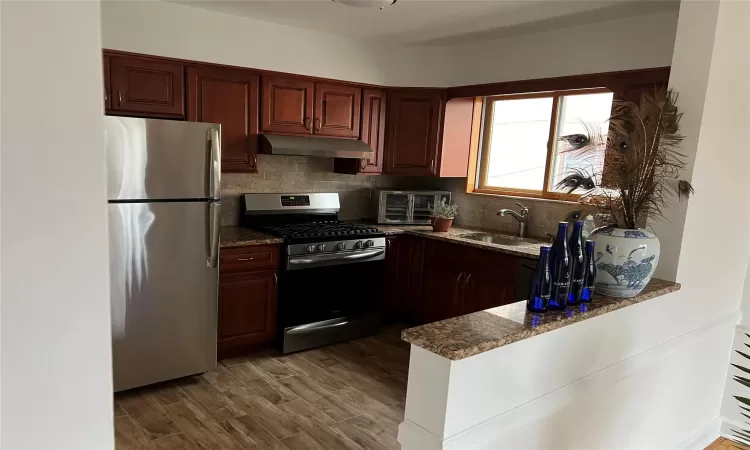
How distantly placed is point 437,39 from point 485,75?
50 cm

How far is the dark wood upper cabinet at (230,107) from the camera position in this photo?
335cm

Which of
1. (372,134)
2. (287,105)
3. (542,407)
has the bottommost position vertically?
(542,407)

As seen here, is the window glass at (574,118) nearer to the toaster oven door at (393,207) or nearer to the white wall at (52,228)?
the toaster oven door at (393,207)

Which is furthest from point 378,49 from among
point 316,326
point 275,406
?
point 275,406

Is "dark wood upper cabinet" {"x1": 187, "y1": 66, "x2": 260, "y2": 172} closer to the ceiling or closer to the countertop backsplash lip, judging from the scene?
the ceiling

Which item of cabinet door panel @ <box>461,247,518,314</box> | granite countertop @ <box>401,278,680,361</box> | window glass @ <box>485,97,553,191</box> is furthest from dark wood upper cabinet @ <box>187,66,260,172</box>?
granite countertop @ <box>401,278,680,361</box>

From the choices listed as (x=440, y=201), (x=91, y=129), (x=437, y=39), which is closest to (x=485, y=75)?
(x=437, y=39)

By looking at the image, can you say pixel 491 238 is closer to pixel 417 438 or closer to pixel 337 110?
pixel 337 110

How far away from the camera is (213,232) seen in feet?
9.73

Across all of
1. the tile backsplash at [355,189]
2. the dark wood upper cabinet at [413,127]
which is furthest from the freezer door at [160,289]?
the dark wood upper cabinet at [413,127]

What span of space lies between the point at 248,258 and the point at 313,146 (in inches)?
38.6

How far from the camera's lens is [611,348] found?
1938 millimetres

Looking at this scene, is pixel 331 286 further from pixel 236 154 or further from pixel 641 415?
pixel 641 415

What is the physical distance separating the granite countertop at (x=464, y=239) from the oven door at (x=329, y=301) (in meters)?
0.35
